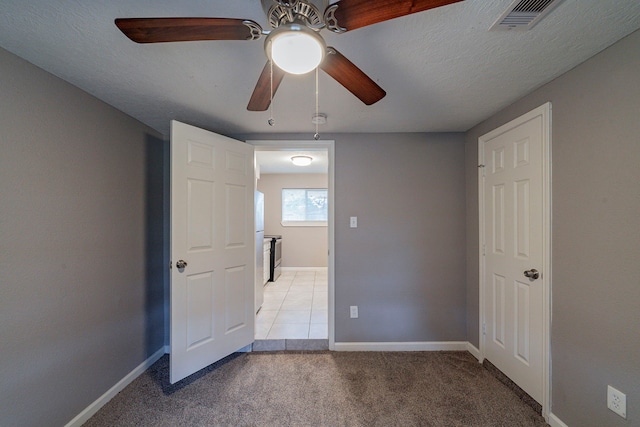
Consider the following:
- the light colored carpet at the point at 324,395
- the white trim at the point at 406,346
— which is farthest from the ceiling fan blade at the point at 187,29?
the white trim at the point at 406,346

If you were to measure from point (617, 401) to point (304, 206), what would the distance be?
16.9ft

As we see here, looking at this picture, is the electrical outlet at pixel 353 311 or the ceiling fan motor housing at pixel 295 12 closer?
the ceiling fan motor housing at pixel 295 12

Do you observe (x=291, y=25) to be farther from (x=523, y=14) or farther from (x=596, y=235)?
(x=596, y=235)

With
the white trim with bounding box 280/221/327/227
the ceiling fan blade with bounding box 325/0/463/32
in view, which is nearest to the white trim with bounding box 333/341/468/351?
the ceiling fan blade with bounding box 325/0/463/32

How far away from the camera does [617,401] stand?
1221mm

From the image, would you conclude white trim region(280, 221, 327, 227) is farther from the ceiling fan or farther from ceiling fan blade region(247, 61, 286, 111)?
the ceiling fan

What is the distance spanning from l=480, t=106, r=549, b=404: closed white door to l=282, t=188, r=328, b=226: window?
395 cm

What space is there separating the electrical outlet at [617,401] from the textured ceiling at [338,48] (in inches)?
67.2

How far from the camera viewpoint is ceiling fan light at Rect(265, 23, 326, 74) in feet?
2.46

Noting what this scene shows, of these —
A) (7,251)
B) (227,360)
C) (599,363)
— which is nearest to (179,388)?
(227,360)

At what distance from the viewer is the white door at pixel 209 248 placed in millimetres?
1911

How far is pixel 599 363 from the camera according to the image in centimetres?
130

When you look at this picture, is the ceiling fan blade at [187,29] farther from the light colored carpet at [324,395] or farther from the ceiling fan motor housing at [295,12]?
the light colored carpet at [324,395]

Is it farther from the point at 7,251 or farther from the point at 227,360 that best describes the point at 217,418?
the point at 7,251
